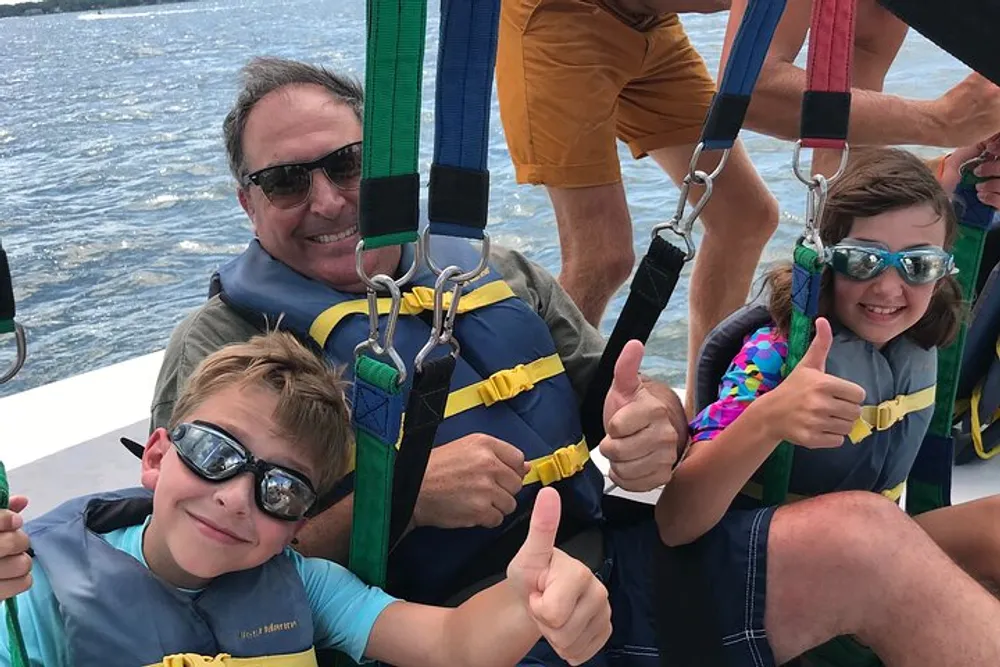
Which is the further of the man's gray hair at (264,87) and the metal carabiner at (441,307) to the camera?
the man's gray hair at (264,87)

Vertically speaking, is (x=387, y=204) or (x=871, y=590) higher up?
(x=387, y=204)

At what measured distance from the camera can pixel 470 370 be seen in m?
1.47

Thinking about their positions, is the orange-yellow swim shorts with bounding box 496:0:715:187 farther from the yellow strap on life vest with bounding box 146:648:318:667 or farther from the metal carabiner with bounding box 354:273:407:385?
the yellow strap on life vest with bounding box 146:648:318:667

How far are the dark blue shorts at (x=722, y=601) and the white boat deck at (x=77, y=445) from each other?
750 mm

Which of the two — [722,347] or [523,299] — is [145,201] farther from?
[722,347]

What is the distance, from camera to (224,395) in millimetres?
1259

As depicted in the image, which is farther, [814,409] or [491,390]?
[491,390]

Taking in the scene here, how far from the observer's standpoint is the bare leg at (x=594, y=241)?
2395mm

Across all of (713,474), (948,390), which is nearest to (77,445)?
(713,474)

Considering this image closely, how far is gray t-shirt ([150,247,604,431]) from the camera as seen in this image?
4.64 ft

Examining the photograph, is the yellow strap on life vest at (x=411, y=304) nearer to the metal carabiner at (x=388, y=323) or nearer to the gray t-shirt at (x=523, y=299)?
the gray t-shirt at (x=523, y=299)

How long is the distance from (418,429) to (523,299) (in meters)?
0.46

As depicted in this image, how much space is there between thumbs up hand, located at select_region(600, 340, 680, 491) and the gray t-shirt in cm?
27

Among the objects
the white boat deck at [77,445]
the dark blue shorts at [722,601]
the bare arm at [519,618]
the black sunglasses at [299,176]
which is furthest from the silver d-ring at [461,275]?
the white boat deck at [77,445]
